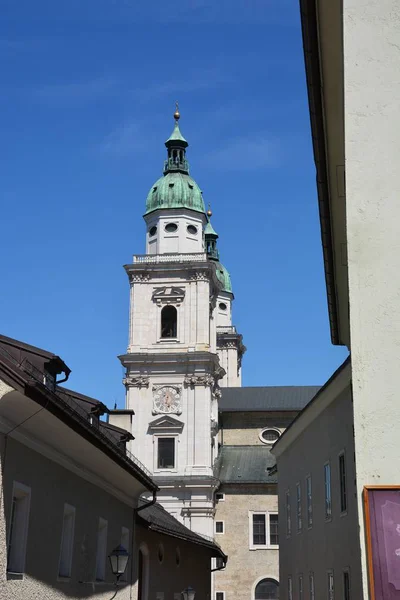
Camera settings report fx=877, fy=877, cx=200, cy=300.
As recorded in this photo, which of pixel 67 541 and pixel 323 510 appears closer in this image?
pixel 67 541

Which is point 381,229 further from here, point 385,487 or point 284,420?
point 284,420

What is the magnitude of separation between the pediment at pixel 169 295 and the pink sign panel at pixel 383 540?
5848cm

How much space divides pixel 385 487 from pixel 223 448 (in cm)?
6433

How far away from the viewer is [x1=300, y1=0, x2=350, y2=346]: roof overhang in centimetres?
981

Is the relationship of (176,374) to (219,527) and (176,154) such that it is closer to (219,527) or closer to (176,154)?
(219,527)

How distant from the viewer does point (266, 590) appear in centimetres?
6191

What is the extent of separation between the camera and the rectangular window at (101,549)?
60.4 ft

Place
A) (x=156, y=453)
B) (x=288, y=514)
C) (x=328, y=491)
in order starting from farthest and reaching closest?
1. (x=156, y=453)
2. (x=288, y=514)
3. (x=328, y=491)

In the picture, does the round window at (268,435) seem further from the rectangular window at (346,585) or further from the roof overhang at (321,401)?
the rectangular window at (346,585)

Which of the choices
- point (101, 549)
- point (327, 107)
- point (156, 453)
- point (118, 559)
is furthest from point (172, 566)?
point (156, 453)

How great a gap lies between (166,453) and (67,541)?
158 ft

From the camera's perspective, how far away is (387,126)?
357 inches

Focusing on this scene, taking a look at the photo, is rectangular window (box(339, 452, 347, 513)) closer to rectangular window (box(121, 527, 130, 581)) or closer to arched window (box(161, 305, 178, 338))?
rectangular window (box(121, 527, 130, 581))

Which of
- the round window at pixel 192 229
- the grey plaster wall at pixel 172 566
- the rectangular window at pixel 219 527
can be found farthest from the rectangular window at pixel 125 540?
the round window at pixel 192 229
